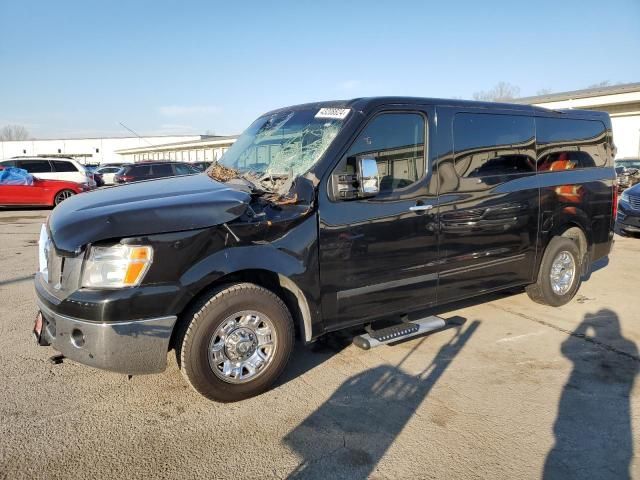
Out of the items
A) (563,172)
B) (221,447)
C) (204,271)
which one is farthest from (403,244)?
(563,172)

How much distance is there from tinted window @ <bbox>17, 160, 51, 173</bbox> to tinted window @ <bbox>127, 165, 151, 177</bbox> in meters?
2.88

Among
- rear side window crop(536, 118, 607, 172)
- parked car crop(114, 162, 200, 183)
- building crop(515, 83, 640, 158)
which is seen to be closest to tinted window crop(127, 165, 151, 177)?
parked car crop(114, 162, 200, 183)

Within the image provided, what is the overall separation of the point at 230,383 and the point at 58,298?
4.08 ft

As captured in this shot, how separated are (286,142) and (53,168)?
15511 mm

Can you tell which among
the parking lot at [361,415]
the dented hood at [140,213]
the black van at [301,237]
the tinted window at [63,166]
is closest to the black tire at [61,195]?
the tinted window at [63,166]

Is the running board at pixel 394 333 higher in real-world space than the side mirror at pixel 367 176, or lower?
lower

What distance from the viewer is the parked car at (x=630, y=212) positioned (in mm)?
10164

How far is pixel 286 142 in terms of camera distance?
4.13 meters

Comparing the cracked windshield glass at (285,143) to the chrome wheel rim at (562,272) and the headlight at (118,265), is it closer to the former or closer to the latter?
the headlight at (118,265)

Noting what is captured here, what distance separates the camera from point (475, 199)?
14.8 ft

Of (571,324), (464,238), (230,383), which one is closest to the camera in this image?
(230,383)

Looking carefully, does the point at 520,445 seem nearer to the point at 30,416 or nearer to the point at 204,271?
the point at 204,271

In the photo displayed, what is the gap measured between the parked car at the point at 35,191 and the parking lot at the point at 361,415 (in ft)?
43.8

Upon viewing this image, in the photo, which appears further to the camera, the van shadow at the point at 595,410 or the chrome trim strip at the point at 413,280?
the chrome trim strip at the point at 413,280
